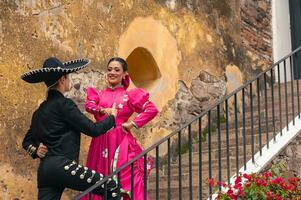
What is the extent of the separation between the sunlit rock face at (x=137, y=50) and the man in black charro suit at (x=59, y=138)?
1.10 metres

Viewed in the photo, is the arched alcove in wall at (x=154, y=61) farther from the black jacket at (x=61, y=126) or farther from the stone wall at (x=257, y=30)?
the black jacket at (x=61, y=126)

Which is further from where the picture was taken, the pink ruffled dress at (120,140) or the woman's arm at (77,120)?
the pink ruffled dress at (120,140)

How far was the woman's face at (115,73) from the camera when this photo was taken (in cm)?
453

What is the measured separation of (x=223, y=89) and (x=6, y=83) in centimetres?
378

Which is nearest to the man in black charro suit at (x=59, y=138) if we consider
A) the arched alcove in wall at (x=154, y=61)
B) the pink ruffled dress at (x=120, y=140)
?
the pink ruffled dress at (x=120, y=140)

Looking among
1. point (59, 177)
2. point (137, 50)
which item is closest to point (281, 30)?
point (137, 50)

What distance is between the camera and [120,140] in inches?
175

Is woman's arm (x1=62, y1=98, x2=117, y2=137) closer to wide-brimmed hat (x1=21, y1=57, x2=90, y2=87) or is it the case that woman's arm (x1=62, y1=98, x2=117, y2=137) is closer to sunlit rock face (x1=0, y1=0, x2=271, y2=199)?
wide-brimmed hat (x1=21, y1=57, x2=90, y2=87)

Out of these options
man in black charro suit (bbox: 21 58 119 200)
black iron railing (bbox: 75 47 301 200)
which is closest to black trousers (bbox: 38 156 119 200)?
man in black charro suit (bbox: 21 58 119 200)

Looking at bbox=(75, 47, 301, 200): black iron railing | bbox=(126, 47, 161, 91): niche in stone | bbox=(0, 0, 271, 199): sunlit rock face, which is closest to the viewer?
bbox=(75, 47, 301, 200): black iron railing

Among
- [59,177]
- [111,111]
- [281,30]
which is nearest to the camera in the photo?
[59,177]

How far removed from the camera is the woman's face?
453cm

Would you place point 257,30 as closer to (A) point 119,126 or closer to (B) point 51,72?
(A) point 119,126

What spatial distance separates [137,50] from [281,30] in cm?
391
